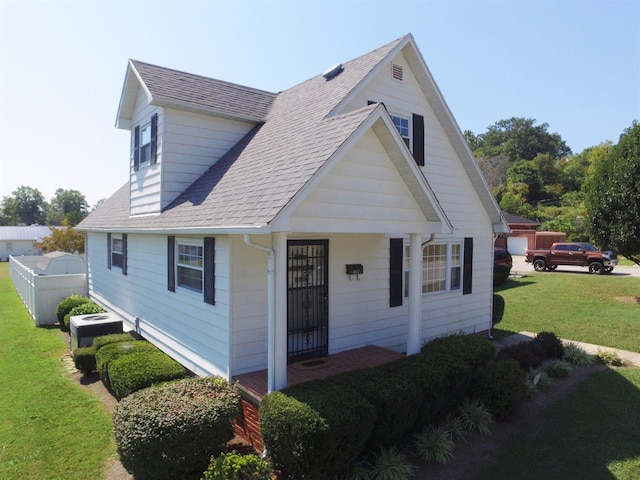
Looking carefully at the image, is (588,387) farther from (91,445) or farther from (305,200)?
(91,445)

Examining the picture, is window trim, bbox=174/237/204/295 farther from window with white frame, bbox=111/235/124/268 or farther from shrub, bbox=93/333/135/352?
window with white frame, bbox=111/235/124/268

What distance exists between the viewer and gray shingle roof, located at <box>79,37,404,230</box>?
5.93 m

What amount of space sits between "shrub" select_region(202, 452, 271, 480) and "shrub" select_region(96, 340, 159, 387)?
426cm

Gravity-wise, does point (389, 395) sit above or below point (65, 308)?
above

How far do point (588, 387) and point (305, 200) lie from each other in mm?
7004

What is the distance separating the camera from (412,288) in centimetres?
766

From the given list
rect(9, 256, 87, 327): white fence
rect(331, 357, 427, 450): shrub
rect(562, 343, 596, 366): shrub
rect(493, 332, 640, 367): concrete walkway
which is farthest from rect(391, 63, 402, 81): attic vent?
rect(9, 256, 87, 327): white fence

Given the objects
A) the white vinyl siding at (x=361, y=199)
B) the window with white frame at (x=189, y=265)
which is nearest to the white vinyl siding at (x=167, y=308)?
the window with white frame at (x=189, y=265)

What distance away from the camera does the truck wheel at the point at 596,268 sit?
26.5 metres

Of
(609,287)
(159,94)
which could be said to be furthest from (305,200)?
(609,287)

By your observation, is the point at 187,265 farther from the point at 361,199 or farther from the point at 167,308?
the point at 361,199

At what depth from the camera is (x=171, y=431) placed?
16.5ft

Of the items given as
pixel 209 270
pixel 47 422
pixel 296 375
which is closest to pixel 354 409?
pixel 296 375

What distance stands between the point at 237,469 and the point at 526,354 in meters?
6.98
